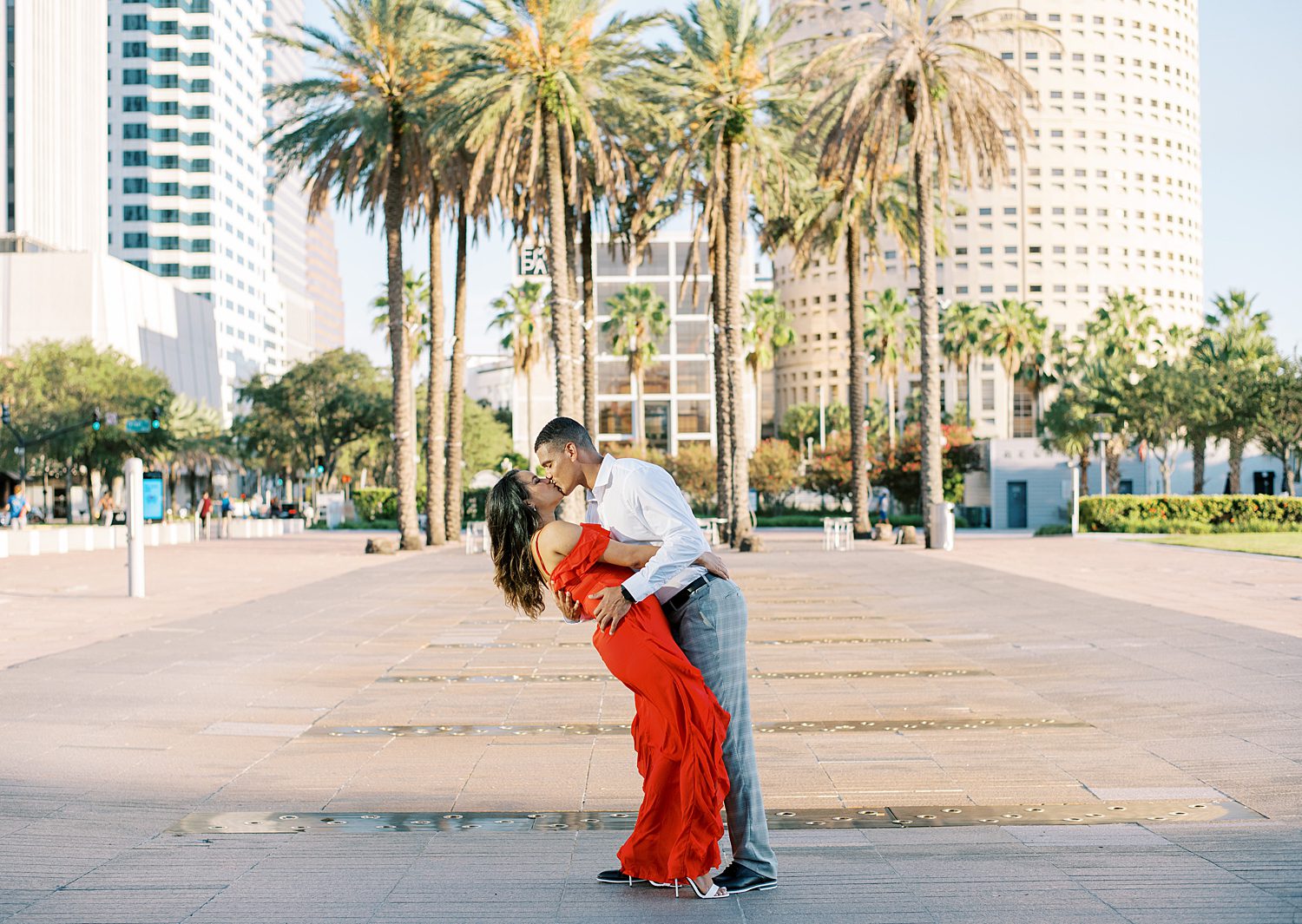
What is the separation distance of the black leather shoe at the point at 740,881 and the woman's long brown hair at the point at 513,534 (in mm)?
1229

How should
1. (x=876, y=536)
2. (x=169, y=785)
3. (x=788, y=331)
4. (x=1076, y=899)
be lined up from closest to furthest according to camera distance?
(x=1076, y=899), (x=169, y=785), (x=876, y=536), (x=788, y=331)

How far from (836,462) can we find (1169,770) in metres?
51.6

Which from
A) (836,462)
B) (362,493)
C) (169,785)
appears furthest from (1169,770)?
(362,493)

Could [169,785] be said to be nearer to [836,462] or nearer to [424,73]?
[424,73]

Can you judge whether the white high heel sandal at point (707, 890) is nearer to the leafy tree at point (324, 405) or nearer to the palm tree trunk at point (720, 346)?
the palm tree trunk at point (720, 346)

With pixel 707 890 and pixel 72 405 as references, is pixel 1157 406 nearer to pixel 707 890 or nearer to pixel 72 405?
pixel 72 405

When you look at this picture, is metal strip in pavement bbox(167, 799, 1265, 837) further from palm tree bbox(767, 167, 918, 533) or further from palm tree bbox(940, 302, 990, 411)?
palm tree bbox(940, 302, 990, 411)

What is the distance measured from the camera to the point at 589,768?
24.4 feet

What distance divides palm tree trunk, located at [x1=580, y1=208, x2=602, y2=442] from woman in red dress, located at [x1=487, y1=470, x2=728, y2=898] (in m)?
33.1

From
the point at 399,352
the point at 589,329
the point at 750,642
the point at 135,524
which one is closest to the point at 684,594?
the point at 750,642

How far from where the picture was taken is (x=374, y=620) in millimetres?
16266

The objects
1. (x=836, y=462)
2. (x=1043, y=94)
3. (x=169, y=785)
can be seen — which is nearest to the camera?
(x=169, y=785)

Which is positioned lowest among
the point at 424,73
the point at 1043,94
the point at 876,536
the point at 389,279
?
the point at 876,536

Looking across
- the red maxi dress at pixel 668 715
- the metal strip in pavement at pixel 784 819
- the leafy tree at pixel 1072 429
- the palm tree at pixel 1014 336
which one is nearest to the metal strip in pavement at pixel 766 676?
the metal strip in pavement at pixel 784 819
